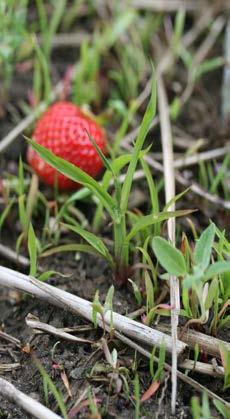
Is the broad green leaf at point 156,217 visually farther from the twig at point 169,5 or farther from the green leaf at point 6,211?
the twig at point 169,5

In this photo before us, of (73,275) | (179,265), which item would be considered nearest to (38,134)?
(73,275)

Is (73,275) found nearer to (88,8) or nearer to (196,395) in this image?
(196,395)

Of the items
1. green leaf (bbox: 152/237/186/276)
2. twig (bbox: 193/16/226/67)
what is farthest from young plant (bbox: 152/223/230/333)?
twig (bbox: 193/16/226/67)

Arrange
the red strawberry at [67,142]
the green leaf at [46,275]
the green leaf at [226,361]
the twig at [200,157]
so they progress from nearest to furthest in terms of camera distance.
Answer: the green leaf at [226,361], the green leaf at [46,275], the red strawberry at [67,142], the twig at [200,157]

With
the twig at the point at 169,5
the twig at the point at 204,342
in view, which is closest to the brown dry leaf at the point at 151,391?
the twig at the point at 204,342

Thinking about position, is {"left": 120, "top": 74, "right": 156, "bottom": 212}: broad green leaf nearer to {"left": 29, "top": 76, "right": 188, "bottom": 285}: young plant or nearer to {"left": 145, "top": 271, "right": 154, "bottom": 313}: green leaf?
→ {"left": 29, "top": 76, "right": 188, "bottom": 285}: young plant
